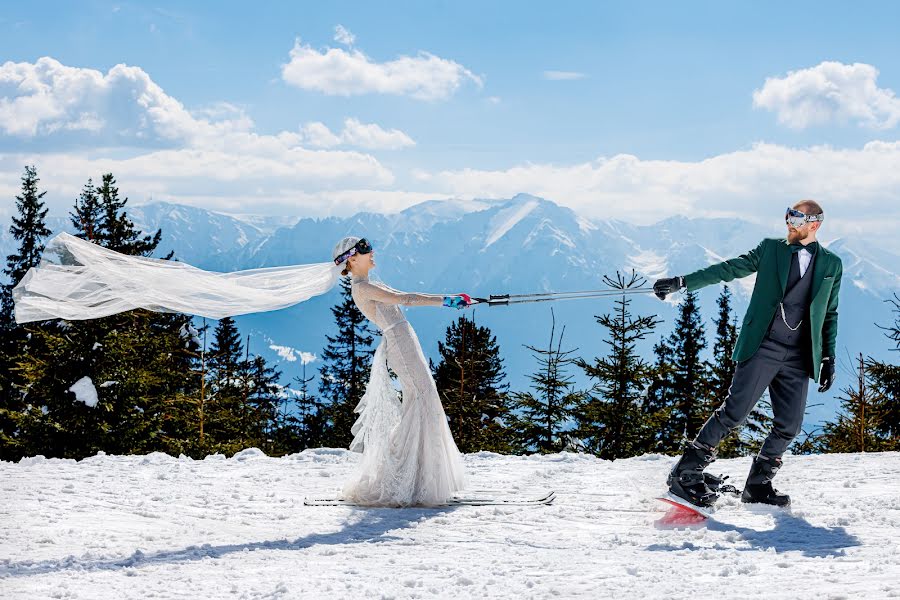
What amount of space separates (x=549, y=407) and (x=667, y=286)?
1256 cm

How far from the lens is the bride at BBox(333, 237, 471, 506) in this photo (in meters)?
7.67

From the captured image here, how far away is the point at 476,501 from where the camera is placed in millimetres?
7699

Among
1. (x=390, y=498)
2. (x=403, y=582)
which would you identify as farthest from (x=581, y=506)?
(x=403, y=582)

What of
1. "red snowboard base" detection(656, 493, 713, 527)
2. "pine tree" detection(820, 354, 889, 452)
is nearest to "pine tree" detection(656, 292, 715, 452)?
"pine tree" detection(820, 354, 889, 452)

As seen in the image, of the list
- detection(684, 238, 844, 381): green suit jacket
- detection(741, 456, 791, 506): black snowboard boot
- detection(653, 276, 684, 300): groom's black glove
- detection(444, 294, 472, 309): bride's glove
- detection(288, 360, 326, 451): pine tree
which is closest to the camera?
detection(684, 238, 844, 381): green suit jacket

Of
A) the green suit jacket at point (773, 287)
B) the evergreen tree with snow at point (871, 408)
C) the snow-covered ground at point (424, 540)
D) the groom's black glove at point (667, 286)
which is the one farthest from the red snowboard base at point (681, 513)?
the evergreen tree with snow at point (871, 408)

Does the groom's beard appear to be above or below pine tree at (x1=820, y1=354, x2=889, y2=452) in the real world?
above

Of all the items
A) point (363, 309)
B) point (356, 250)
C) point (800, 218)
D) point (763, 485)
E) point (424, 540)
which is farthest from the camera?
→ point (363, 309)

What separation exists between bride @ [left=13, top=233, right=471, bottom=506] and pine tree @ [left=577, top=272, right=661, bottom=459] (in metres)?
11.6

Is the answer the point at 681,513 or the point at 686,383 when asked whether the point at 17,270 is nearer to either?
the point at 686,383

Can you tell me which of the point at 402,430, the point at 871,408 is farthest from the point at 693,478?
the point at 871,408

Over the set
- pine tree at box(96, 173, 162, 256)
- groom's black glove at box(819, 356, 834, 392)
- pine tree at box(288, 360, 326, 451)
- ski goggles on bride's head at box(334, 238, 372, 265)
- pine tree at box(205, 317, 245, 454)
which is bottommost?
pine tree at box(288, 360, 326, 451)

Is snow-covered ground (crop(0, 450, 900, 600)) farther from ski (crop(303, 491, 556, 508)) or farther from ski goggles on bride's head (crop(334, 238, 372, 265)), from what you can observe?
ski goggles on bride's head (crop(334, 238, 372, 265))

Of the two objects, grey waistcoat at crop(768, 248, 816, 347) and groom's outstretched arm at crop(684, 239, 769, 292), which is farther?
groom's outstretched arm at crop(684, 239, 769, 292)
